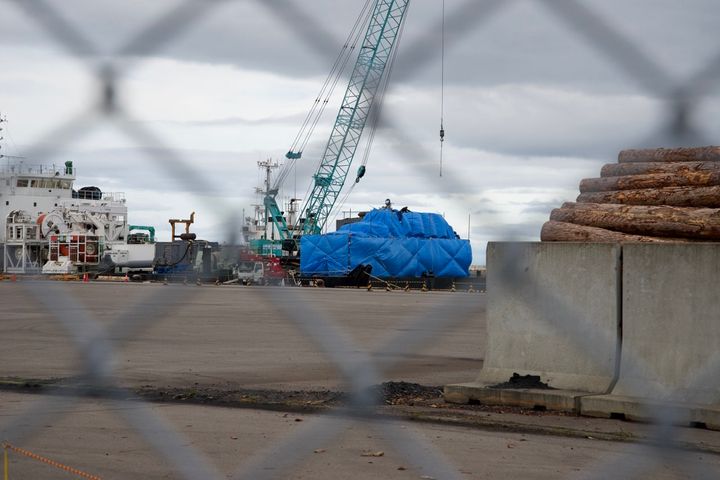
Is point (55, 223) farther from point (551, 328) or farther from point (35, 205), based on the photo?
point (551, 328)

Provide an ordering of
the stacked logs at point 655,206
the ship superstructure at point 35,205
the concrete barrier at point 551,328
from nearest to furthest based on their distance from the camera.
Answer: the ship superstructure at point 35,205
the stacked logs at point 655,206
the concrete barrier at point 551,328

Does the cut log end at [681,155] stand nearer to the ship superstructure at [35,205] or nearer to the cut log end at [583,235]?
the cut log end at [583,235]

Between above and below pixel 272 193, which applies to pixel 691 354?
below

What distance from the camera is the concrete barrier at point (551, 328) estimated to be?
5910 millimetres

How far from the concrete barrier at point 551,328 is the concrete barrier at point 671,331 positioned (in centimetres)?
10

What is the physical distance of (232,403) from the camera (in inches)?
266

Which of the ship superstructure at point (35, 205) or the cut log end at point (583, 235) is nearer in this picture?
the ship superstructure at point (35, 205)

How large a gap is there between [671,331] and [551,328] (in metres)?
0.80

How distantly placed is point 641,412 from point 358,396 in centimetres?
331

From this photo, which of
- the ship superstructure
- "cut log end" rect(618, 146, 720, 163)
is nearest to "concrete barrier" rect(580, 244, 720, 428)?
"cut log end" rect(618, 146, 720, 163)

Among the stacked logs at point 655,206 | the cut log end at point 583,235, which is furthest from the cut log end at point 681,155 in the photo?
the cut log end at point 583,235

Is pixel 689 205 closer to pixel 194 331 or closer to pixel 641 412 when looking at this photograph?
pixel 641 412

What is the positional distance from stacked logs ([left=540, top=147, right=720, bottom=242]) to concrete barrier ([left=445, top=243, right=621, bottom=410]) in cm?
18

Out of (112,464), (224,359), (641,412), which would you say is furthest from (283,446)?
(224,359)
